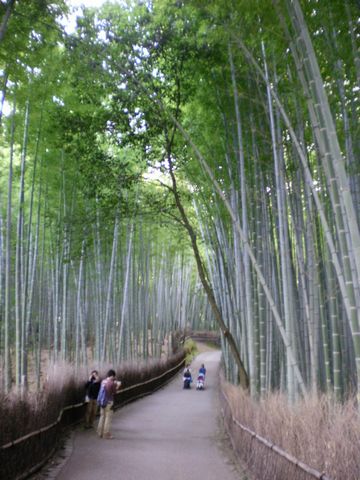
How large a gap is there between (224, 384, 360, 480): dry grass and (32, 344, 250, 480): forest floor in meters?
0.73

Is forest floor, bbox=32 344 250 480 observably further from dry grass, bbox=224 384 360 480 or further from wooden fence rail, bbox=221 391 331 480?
dry grass, bbox=224 384 360 480

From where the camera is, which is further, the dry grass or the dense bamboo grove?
the dense bamboo grove

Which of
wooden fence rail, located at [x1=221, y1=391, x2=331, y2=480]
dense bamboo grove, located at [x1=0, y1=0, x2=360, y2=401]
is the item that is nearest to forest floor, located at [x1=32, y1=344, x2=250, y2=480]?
wooden fence rail, located at [x1=221, y1=391, x2=331, y2=480]

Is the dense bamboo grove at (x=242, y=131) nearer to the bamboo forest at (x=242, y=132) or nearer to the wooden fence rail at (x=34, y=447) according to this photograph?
the bamboo forest at (x=242, y=132)

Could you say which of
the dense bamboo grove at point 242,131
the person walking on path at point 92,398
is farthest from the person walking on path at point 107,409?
the dense bamboo grove at point 242,131

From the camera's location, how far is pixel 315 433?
301cm

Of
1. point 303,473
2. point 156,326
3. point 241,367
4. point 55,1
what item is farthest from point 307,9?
point 156,326

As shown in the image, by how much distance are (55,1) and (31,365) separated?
47.0ft

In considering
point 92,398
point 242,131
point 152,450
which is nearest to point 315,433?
point 152,450

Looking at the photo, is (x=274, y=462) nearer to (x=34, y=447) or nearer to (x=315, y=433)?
(x=315, y=433)

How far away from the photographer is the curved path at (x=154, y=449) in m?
4.62

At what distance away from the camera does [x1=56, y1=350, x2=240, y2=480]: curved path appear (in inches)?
182

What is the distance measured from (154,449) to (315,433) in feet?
10.4

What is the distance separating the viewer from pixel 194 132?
790 centimetres
